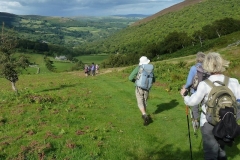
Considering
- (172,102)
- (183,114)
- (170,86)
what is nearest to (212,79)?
(183,114)

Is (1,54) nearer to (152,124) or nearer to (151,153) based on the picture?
(152,124)

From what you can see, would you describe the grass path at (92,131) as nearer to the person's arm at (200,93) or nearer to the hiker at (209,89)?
the hiker at (209,89)

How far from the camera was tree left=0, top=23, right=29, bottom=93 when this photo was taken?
23234 millimetres

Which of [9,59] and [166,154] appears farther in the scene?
[9,59]

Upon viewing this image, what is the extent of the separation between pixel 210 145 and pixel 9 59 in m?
21.5

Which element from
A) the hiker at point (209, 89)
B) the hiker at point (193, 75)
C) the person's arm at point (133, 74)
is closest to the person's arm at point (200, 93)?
the hiker at point (209, 89)

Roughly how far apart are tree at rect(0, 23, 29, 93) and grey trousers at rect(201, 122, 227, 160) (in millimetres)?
19869

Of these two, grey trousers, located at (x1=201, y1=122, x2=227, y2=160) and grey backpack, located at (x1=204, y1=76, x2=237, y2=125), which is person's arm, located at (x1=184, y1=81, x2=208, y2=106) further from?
grey trousers, located at (x1=201, y1=122, x2=227, y2=160)

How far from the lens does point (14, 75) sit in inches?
958

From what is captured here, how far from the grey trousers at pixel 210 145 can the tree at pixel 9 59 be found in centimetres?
1987

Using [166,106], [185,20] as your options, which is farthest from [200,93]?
[185,20]

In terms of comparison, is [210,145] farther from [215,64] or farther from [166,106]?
[166,106]

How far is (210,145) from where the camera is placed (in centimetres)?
610

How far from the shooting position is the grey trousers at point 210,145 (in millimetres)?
5988
